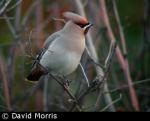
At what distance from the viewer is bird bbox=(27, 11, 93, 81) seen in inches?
210

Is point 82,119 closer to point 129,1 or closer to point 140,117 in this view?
point 140,117

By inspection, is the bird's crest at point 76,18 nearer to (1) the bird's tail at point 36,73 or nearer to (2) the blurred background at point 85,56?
(1) the bird's tail at point 36,73

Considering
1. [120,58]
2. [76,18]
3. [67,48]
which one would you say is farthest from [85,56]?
[76,18]

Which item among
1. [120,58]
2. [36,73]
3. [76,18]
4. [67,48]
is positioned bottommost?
[120,58]

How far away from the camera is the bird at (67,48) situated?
5344mm

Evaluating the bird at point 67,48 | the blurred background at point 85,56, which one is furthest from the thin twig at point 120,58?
the bird at point 67,48

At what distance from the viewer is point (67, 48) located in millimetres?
5398

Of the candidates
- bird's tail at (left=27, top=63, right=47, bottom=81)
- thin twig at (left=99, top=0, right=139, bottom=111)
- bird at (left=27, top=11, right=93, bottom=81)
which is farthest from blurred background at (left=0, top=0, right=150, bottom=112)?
bird at (left=27, top=11, right=93, bottom=81)

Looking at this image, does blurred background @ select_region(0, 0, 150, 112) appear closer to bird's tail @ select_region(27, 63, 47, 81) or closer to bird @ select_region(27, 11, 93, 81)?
bird's tail @ select_region(27, 63, 47, 81)

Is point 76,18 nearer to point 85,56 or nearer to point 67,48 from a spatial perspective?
point 67,48

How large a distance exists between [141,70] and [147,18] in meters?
0.62

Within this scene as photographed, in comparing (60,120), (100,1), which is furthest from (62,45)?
(100,1)

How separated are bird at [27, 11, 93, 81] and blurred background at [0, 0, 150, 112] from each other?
0.88m

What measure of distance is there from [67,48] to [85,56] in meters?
1.33
